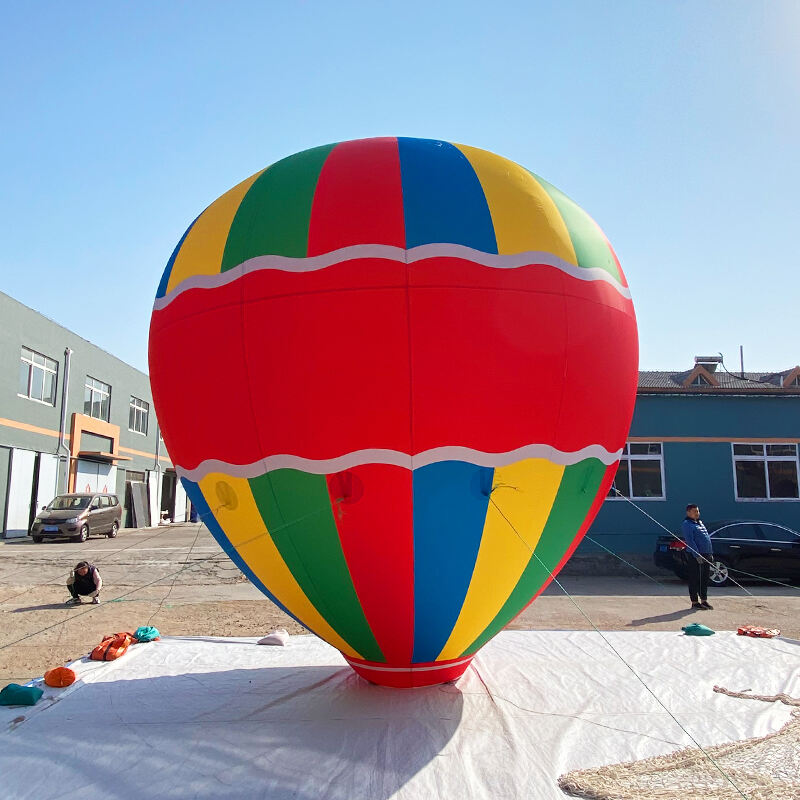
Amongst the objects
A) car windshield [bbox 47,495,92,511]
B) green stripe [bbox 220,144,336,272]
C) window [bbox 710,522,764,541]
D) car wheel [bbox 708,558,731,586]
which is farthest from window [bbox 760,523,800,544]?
car windshield [bbox 47,495,92,511]

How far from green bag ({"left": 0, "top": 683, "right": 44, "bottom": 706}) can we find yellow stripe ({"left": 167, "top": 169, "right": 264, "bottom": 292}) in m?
2.83

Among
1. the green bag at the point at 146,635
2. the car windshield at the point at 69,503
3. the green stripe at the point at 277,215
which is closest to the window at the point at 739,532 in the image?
the green bag at the point at 146,635

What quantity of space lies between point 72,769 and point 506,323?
3310mm

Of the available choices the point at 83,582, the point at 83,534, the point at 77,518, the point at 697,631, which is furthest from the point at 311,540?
the point at 83,534

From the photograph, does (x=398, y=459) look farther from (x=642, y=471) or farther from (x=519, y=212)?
(x=642, y=471)

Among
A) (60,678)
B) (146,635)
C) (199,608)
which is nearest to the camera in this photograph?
(60,678)

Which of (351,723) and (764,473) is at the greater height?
(764,473)

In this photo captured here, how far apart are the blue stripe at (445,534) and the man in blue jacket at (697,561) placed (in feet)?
21.0

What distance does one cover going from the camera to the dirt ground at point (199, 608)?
7562 millimetres

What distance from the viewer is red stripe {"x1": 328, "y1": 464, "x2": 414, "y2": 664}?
3.80 m

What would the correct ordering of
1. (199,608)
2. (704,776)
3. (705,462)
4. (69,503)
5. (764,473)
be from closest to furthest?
(704,776) → (199,608) → (705,462) → (764,473) → (69,503)

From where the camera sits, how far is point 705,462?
609 inches

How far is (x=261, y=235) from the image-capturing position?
13.5ft

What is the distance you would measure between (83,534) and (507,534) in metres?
18.2
